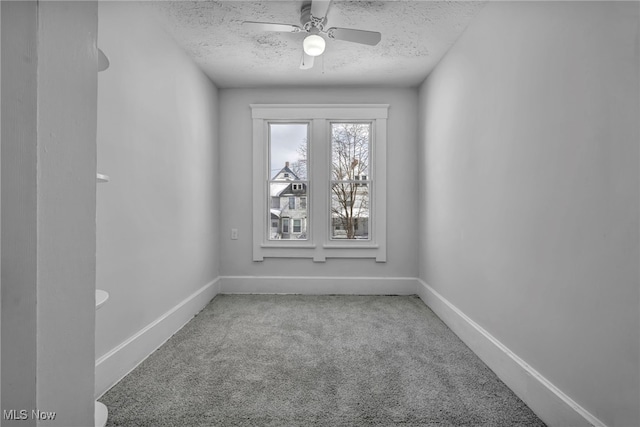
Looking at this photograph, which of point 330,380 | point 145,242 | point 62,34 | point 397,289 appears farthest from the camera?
point 397,289

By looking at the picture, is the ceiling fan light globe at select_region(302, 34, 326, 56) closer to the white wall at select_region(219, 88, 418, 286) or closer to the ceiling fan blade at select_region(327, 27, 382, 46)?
the ceiling fan blade at select_region(327, 27, 382, 46)

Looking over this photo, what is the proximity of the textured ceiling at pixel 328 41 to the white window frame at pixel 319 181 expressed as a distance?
11.7 inches

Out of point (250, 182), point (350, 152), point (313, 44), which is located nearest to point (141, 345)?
point (250, 182)

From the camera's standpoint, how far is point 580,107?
134cm

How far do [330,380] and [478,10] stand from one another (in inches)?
102

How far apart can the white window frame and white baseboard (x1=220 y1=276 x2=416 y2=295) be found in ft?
0.81

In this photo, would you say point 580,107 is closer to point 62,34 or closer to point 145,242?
point 62,34

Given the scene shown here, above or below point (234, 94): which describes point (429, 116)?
below

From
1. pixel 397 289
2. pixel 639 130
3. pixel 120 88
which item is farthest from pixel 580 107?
pixel 397 289

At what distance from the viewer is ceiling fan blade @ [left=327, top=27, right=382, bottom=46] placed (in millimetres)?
2266

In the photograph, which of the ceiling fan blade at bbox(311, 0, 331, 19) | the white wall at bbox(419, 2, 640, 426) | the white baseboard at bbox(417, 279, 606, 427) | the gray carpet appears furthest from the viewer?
the ceiling fan blade at bbox(311, 0, 331, 19)

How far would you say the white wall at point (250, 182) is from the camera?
3.74 metres

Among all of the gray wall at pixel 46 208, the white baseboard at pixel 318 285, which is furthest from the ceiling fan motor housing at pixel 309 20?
the white baseboard at pixel 318 285
